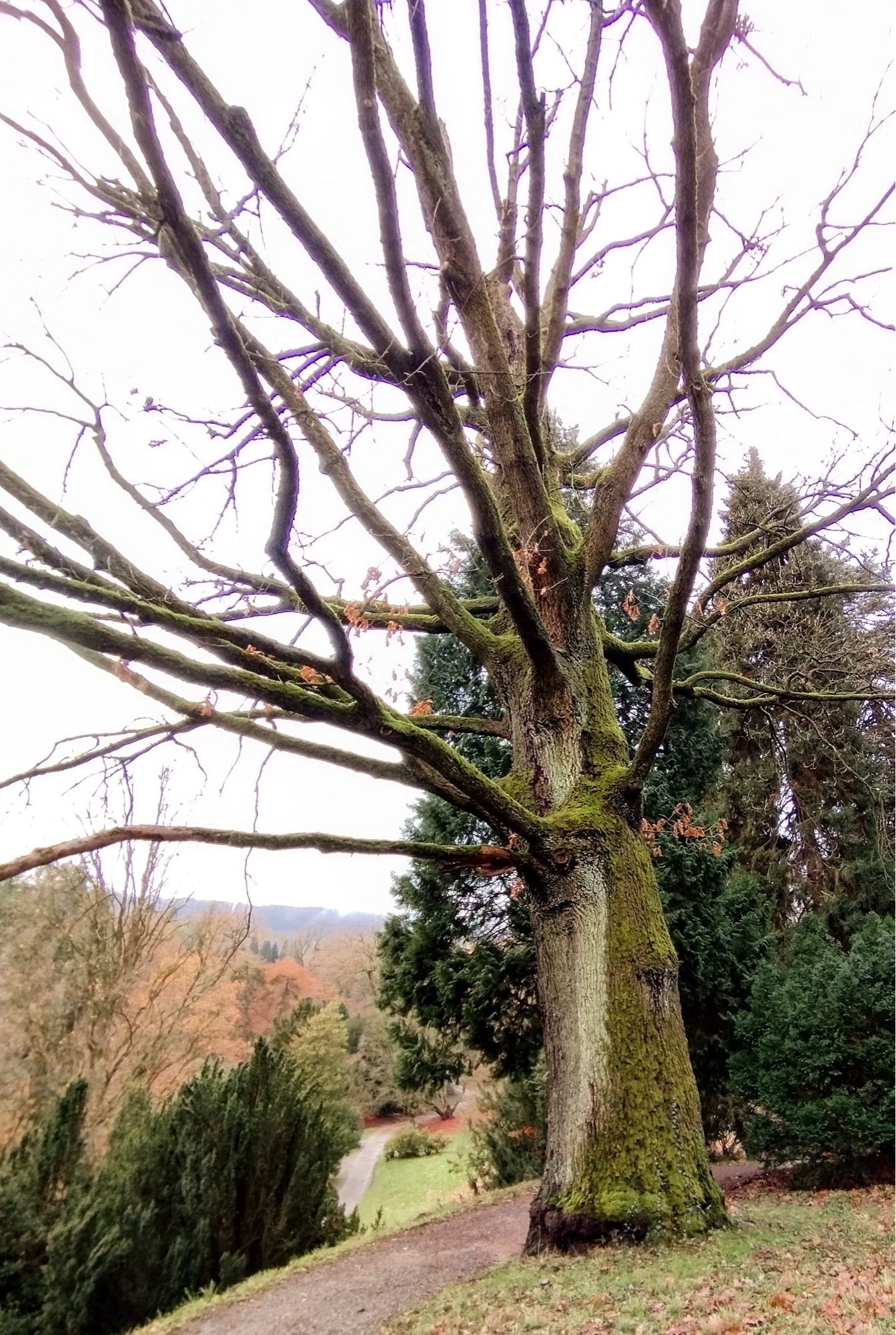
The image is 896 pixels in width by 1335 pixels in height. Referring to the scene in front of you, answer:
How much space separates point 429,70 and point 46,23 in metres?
2.05

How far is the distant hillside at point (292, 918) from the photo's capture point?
10883mm

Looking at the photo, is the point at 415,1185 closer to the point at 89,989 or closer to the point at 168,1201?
the point at 89,989

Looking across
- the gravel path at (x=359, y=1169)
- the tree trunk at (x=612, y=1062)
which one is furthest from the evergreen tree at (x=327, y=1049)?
the tree trunk at (x=612, y=1062)

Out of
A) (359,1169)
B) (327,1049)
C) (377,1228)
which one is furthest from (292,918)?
(377,1228)

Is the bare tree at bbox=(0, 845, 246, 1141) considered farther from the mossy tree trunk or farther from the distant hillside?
the mossy tree trunk

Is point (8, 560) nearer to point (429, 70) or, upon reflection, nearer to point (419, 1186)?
point (429, 70)

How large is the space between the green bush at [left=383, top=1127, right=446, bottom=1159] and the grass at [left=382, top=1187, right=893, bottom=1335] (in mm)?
17933

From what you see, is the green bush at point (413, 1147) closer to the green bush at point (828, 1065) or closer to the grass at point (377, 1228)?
the grass at point (377, 1228)

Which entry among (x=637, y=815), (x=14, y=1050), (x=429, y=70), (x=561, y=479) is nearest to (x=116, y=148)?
(x=429, y=70)

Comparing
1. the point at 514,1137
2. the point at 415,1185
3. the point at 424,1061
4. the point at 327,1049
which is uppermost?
the point at 424,1061

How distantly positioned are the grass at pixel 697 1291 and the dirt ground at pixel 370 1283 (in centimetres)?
91

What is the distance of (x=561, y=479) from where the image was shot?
651 centimetres

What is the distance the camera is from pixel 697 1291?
2.75 m

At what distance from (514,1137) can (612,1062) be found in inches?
322
